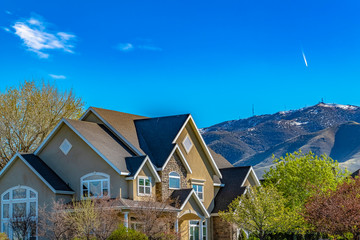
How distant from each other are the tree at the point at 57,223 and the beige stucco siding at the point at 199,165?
11.8 meters

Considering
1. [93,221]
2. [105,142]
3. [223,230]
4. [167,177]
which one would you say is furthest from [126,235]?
[223,230]

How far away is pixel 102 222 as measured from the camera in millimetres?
32406

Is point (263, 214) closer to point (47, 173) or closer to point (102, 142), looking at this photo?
point (102, 142)

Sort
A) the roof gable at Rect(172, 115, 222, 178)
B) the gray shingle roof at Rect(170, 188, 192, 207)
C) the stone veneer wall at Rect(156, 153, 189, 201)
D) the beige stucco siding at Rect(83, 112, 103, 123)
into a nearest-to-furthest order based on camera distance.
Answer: the gray shingle roof at Rect(170, 188, 192, 207), the stone veneer wall at Rect(156, 153, 189, 201), the beige stucco siding at Rect(83, 112, 103, 123), the roof gable at Rect(172, 115, 222, 178)

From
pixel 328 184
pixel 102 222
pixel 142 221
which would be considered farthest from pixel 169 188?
pixel 328 184

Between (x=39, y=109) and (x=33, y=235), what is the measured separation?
57.2 feet

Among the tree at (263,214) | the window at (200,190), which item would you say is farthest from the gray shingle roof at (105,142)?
the tree at (263,214)

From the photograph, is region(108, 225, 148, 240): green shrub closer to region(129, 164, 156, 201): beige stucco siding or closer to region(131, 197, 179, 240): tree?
region(131, 197, 179, 240): tree

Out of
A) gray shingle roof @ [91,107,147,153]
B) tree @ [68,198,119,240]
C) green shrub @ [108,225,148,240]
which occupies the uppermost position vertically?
gray shingle roof @ [91,107,147,153]

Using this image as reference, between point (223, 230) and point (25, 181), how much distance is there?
16665 millimetres

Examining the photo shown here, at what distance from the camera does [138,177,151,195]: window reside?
128ft

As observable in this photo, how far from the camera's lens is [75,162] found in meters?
40.0

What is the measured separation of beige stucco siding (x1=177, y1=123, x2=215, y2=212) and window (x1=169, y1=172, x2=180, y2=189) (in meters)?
1.66

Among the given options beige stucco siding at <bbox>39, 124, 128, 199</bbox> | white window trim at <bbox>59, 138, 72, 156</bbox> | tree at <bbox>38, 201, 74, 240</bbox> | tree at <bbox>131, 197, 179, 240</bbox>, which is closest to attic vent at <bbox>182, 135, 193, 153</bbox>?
tree at <bbox>131, 197, 179, 240</bbox>
